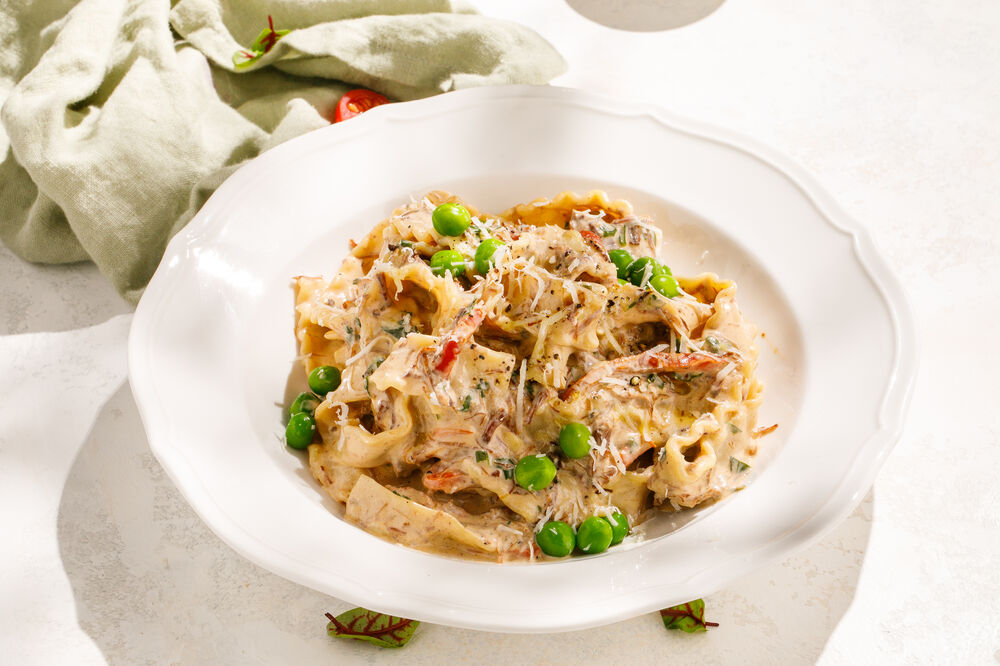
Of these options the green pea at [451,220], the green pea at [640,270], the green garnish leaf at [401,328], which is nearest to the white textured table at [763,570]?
the green garnish leaf at [401,328]

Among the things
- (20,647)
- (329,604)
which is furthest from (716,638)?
(20,647)

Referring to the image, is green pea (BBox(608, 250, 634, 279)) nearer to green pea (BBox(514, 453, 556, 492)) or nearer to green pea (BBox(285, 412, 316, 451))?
green pea (BBox(514, 453, 556, 492))

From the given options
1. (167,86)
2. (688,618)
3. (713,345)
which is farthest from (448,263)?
(167,86)

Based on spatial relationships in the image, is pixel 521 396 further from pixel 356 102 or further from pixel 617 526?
pixel 356 102

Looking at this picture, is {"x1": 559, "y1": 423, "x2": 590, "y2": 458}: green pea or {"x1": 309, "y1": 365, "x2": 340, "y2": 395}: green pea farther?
{"x1": 309, "y1": 365, "x2": 340, "y2": 395}: green pea

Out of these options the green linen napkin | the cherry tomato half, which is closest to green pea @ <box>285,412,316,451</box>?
the green linen napkin

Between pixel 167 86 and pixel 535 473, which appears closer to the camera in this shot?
pixel 535 473
